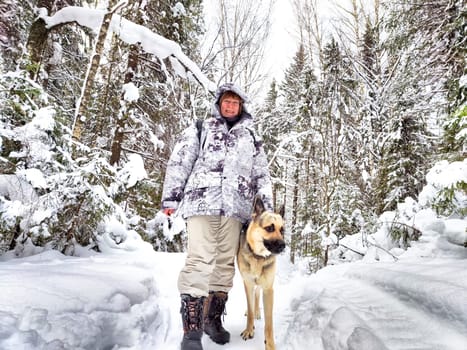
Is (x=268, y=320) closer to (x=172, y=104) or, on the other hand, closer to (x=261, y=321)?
(x=261, y=321)

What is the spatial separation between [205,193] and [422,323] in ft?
6.55

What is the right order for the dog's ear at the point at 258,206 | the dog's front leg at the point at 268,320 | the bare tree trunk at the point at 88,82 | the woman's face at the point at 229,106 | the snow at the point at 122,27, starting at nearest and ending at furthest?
1. the dog's front leg at the point at 268,320
2. the dog's ear at the point at 258,206
3. the woman's face at the point at 229,106
4. the bare tree trunk at the point at 88,82
5. the snow at the point at 122,27

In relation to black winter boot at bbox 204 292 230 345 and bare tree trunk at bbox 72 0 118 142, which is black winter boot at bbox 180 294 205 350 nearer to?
black winter boot at bbox 204 292 230 345

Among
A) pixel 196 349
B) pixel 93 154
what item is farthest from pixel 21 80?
pixel 196 349

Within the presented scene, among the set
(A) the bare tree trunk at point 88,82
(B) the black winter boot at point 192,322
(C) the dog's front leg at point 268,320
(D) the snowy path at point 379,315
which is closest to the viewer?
(D) the snowy path at point 379,315

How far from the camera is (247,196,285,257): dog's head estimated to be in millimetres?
3084

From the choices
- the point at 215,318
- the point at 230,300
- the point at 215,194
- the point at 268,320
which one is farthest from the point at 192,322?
the point at 230,300

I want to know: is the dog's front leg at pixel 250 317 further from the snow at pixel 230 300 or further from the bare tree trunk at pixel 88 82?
the bare tree trunk at pixel 88 82

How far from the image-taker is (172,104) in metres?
9.01

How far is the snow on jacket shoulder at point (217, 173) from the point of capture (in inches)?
121

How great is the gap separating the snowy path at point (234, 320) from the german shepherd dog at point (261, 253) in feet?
1.41

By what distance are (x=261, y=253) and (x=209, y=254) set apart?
544 mm

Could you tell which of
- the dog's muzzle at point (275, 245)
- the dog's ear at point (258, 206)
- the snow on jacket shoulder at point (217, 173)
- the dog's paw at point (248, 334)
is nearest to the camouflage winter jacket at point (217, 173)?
the snow on jacket shoulder at point (217, 173)

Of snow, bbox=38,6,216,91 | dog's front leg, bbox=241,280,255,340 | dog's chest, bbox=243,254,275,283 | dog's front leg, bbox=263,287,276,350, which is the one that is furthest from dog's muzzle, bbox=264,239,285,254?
snow, bbox=38,6,216,91
